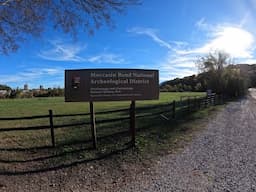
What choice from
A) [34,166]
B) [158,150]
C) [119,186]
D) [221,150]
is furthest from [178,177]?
[34,166]

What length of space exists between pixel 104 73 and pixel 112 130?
12.9ft

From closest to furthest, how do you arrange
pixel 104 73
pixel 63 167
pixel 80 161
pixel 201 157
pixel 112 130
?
pixel 63 167, pixel 80 161, pixel 201 157, pixel 104 73, pixel 112 130

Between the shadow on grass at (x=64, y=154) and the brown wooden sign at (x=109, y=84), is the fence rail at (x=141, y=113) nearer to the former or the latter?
the shadow on grass at (x=64, y=154)

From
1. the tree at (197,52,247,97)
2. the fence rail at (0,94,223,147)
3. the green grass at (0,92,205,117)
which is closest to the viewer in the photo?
the fence rail at (0,94,223,147)

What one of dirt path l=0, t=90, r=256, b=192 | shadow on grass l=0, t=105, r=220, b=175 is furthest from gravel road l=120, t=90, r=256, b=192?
shadow on grass l=0, t=105, r=220, b=175

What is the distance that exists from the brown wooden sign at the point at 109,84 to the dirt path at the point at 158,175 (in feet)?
6.34

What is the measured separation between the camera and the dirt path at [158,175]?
499 cm

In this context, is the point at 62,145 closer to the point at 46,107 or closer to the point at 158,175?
the point at 158,175

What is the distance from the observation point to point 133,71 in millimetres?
7977

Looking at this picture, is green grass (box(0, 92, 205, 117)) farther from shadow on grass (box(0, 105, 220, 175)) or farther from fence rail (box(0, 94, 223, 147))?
shadow on grass (box(0, 105, 220, 175))

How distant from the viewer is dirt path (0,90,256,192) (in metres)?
4.99

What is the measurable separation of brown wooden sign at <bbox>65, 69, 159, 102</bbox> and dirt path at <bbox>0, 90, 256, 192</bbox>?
1.93 m

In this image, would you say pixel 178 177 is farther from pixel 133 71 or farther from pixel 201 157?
pixel 133 71

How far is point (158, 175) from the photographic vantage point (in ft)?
18.5
